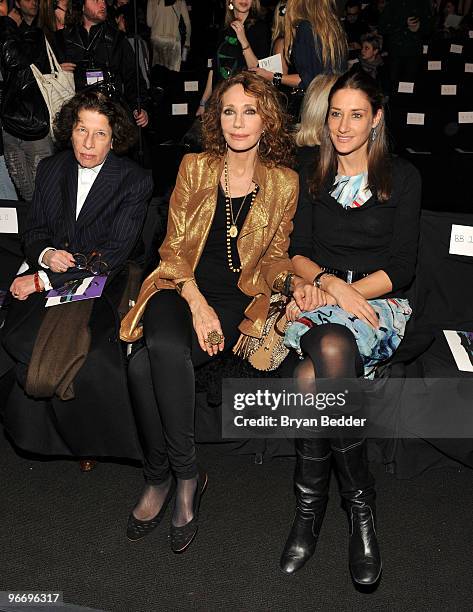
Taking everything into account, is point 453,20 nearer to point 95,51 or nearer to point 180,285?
point 95,51

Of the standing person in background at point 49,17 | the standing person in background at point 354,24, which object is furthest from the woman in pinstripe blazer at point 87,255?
the standing person in background at point 354,24

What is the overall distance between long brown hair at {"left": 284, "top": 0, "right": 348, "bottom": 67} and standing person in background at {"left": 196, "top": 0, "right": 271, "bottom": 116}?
482mm

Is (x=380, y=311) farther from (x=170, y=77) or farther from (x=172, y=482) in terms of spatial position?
(x=170, y=77)

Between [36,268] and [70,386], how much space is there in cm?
57

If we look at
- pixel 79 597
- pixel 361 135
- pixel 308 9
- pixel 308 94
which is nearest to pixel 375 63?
pixel 308 9

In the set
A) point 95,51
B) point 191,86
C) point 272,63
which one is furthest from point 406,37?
point 95,51

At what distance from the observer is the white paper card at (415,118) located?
5.59 metres

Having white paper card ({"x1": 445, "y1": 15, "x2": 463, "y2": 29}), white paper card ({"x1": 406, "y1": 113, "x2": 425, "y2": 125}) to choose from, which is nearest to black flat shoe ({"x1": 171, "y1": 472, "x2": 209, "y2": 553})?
white paper card ({"x1": 406, "y1": 113, "x2": 425, "y2": 125})

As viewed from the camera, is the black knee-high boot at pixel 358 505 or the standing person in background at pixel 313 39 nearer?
the black knee-high boot at pixel 358 505

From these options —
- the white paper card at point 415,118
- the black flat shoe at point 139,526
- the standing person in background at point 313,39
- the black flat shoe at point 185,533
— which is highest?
the standing person in background at point 313,39

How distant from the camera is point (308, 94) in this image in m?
2.94

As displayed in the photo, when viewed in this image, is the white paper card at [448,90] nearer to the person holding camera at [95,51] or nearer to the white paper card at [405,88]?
the white paper card at [405,88]

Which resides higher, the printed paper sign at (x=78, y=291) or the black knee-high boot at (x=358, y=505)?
the printed paper sign at (x=78, y=291)

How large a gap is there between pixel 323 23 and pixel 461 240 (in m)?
1.57
